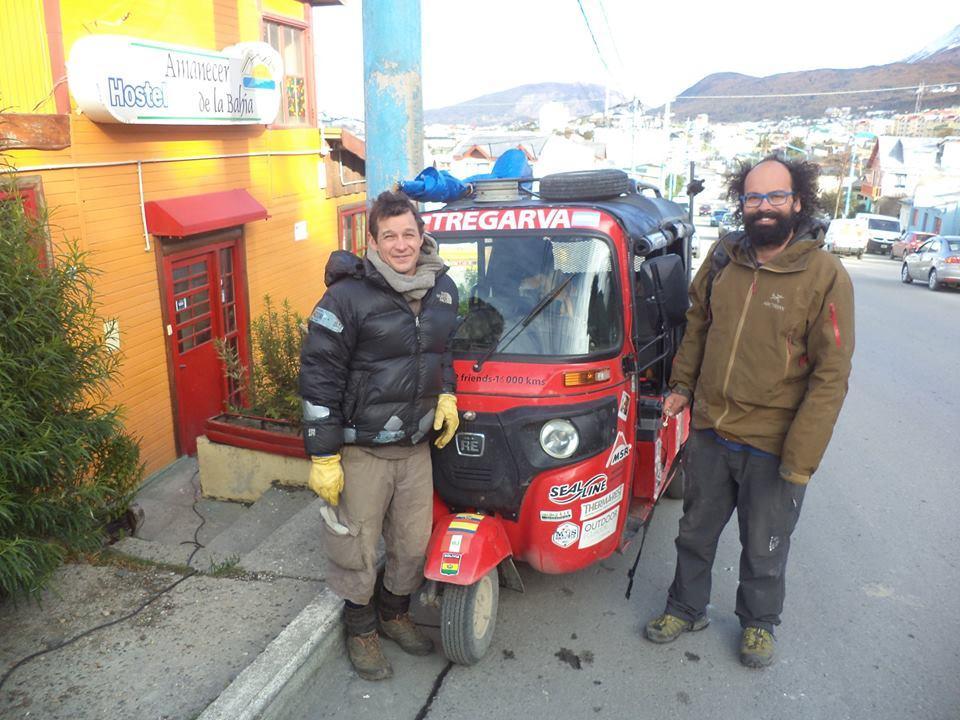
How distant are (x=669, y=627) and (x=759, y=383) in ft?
4.43

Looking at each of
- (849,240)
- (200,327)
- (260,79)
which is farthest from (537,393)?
(849,240)

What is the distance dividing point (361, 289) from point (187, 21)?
209 inches

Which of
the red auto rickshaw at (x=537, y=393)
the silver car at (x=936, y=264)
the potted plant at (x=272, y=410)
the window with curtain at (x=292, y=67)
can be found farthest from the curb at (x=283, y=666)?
the silver car at (x=936, y=264)

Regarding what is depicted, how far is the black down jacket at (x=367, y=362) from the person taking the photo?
3.05 meters

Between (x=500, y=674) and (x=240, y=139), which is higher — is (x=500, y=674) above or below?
below

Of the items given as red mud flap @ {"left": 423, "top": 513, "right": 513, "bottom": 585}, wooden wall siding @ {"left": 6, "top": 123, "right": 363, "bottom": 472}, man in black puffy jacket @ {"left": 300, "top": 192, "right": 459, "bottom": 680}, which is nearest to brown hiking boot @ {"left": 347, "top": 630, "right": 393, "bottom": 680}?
man in black puffy jacket @ {"left": 300, "top": 192, "right": 459, "bottom": 680}

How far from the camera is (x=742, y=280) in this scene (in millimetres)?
3381

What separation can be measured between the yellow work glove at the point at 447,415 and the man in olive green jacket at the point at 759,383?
113cm

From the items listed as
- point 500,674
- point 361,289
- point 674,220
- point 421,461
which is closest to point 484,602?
point 500,674

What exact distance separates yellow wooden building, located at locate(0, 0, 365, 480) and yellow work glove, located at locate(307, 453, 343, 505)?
1.95m

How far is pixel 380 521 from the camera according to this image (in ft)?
11.0

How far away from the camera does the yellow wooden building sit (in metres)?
5.42

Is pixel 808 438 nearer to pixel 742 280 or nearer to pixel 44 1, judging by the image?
pixel 742 280

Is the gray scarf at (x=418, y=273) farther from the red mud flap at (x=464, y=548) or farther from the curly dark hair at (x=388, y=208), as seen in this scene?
the red mud flap at (x=464, y=548)
